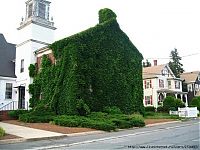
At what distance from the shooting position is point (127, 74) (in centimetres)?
3192

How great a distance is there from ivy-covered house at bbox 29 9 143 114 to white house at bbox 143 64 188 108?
66.7 feet

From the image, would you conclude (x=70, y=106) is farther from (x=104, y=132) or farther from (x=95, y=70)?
(x=104, y=132)

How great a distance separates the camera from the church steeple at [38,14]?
3447 cm

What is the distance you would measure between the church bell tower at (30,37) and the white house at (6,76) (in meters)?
0.84

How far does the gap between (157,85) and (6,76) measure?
29765mm

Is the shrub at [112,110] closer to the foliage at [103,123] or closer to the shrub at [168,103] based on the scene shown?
the foliage at [103,123]

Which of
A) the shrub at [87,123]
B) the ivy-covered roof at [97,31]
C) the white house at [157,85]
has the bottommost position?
the shrub at [87,123]

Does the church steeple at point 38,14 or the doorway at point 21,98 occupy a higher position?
the church steeple at point 38,14

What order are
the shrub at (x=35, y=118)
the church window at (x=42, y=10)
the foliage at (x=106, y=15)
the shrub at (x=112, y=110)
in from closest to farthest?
the shrub at (x=35, y=118) < the shrub at (x=112, y=110) < the foliage at (x=106, y=15) < the church window at (x=42, y=10)

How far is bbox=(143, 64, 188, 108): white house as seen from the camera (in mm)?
53656

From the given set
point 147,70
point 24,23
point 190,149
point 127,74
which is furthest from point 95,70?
point 147,70

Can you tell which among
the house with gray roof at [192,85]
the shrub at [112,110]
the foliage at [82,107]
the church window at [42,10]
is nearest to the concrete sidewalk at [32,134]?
the foliage at [82,107]

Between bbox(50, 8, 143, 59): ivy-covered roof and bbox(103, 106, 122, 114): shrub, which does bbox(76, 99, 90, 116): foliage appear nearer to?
bbox(103, 106, 122, 114): shrub

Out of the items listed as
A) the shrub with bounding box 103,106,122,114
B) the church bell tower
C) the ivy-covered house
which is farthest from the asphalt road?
the church bell tower
